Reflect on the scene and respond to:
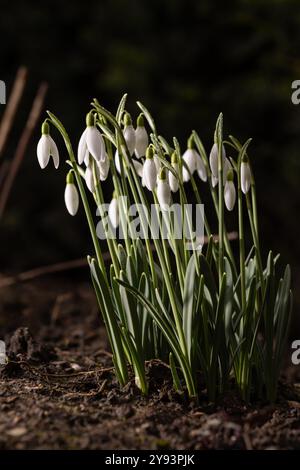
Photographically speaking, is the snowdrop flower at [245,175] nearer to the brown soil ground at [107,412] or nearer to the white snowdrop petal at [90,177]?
the white snowdrop petal at [90,177]

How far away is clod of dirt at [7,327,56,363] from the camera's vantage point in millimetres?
2395

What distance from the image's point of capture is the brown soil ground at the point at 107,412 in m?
1.71

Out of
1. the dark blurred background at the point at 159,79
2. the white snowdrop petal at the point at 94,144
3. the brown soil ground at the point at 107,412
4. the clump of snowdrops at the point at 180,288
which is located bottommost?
the brown soil ground at the point at 107,412

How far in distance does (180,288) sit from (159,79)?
3469 mm

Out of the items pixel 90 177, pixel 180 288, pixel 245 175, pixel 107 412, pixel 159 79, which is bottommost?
pixel 107 412

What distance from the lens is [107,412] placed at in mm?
1874

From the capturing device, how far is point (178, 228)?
1993mm

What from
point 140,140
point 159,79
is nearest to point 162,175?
point 140,140

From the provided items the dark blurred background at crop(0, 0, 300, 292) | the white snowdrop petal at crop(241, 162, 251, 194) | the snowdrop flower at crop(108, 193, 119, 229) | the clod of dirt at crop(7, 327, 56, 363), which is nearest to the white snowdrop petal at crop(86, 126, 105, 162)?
the snowdrop flower at crop(108, 193, 119, 229)

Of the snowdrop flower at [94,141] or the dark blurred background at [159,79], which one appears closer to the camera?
the snowdrop flower at [94,141]

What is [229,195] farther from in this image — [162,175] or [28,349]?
[28,349]

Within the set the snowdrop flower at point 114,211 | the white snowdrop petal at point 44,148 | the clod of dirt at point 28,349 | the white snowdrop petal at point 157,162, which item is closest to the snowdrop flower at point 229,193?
the white snowdrop petal at point 157,162

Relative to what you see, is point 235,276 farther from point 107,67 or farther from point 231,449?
point 107,67

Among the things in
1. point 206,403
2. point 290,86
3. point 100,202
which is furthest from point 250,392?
point 290,86
